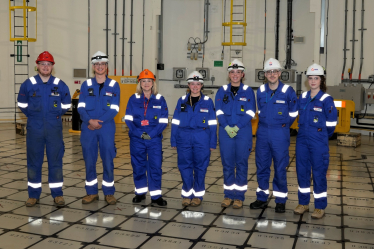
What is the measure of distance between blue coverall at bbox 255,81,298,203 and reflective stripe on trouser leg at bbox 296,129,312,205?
15 centimetres

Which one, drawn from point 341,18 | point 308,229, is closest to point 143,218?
point 308,229

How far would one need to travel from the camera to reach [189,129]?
218 inches

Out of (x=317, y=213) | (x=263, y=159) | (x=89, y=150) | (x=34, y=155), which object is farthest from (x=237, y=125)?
(x=34, y=155)

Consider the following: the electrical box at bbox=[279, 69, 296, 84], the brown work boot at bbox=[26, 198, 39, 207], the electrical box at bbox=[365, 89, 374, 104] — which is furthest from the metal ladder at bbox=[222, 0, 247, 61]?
the brown work boot at bbox=[26, 198, 39, 207]

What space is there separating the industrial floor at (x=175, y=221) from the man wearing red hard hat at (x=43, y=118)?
1.19 ft

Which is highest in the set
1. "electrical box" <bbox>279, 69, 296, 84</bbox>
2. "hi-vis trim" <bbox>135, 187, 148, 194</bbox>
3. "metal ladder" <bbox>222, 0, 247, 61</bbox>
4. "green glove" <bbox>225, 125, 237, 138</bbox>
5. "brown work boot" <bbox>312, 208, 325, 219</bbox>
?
"metal ladder" <bbox>222, 0, 247, 61</bbox>

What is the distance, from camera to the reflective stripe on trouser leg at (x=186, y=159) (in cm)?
554

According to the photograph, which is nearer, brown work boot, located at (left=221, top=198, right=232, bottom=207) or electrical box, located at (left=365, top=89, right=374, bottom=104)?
brown work boot, located at (left=221, top=198, right=232, bottom=207)

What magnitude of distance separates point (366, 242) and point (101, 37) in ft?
37.7

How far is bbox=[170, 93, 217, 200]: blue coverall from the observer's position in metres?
5.51

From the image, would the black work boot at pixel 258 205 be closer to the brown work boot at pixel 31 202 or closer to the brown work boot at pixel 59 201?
the brown work boot at pixel 59 201

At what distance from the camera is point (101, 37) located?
14.3 m

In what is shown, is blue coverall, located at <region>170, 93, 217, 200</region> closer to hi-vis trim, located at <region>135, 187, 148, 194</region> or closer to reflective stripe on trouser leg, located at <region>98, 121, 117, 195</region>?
→ hi-vis trim, located at <region>135, 187, 148, 194</region>

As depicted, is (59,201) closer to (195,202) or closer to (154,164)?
(154,164)
